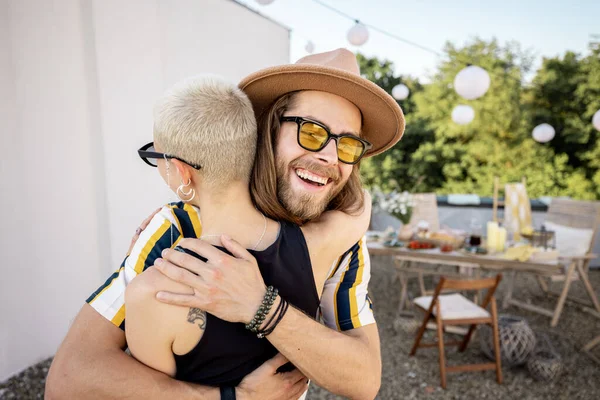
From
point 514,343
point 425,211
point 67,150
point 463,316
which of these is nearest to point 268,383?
point 463,316

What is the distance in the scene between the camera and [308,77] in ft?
4.53

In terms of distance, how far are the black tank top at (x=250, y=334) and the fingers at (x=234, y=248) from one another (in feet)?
0.21

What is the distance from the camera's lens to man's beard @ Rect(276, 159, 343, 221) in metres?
1.37

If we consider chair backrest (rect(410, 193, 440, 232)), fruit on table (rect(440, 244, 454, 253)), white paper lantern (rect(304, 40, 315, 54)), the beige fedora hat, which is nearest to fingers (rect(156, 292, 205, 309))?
the beige fedora hat

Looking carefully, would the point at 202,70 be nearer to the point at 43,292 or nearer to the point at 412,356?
the point at 43,292

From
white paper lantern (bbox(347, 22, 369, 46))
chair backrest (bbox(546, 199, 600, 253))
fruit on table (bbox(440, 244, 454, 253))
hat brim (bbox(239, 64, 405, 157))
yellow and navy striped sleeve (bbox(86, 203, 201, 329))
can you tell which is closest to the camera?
yellow and navy striped sleeve (bbox(86, 203, 201, 329))

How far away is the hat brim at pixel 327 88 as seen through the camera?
1355 mm

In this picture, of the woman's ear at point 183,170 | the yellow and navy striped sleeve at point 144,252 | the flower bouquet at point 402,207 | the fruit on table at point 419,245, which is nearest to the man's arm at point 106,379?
the yellow and navy striped sleeve at point 144,252

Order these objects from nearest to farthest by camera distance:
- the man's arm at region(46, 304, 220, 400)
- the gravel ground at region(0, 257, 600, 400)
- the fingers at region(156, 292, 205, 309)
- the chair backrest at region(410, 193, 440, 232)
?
the fingers at region(156, 292, 205, 309) → the man's arm at region(46, 304, 220, 400) → the gravel ground at region(0, 257, 600, 400) → the chair backrest at region(410, 193, 440, 232)

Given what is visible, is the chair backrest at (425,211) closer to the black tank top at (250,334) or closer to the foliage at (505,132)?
the black tank top at (250,334)

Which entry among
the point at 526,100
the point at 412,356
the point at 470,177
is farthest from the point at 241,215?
the point at 526,100

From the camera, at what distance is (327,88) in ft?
4.66

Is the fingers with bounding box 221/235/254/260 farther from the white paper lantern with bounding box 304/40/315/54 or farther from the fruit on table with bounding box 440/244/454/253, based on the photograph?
the white paper lantern with bounding box 304/40/315/54

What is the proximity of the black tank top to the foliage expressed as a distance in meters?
13.8
